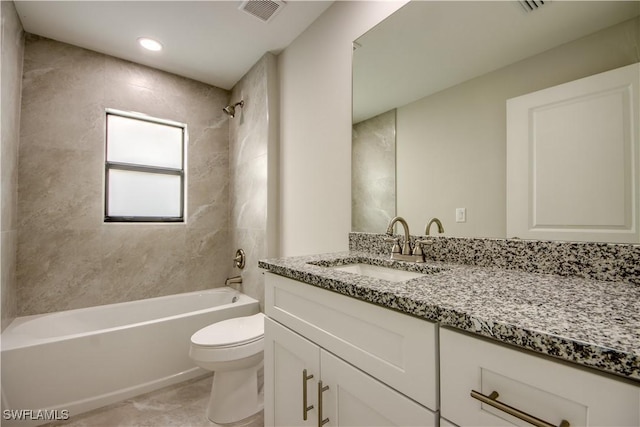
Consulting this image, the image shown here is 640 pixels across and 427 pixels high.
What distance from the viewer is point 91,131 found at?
7.56ft

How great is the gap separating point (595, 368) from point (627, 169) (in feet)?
2.28

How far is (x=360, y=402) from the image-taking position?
764 mm

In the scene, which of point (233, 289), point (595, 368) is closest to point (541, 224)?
point (595, 368)

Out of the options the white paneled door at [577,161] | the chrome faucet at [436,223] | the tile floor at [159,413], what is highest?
the white paneled door at [577,161]

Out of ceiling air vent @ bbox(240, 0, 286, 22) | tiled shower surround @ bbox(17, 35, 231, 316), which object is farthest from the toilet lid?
ceiling air vent @ bbox(240, 0, 286, 22)

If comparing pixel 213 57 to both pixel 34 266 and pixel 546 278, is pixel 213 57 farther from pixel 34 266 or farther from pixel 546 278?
pixel 546 278

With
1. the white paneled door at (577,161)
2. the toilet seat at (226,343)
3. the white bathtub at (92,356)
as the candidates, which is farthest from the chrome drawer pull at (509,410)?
the white bathtub at (92,356)

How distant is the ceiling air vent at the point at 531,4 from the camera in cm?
96

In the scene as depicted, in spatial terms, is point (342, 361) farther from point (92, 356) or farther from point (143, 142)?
point (143, 142)

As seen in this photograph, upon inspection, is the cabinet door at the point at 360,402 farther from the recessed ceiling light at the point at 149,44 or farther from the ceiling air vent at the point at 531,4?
the recessed ceiling light at the point at 149,44

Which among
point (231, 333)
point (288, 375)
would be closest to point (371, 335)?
point (288, 375)

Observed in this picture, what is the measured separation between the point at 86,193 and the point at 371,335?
8.51ft

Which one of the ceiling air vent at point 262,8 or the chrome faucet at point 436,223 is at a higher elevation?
the ceiling air vent at point 262,8

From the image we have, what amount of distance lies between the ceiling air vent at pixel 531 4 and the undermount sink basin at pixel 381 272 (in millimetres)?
1014
